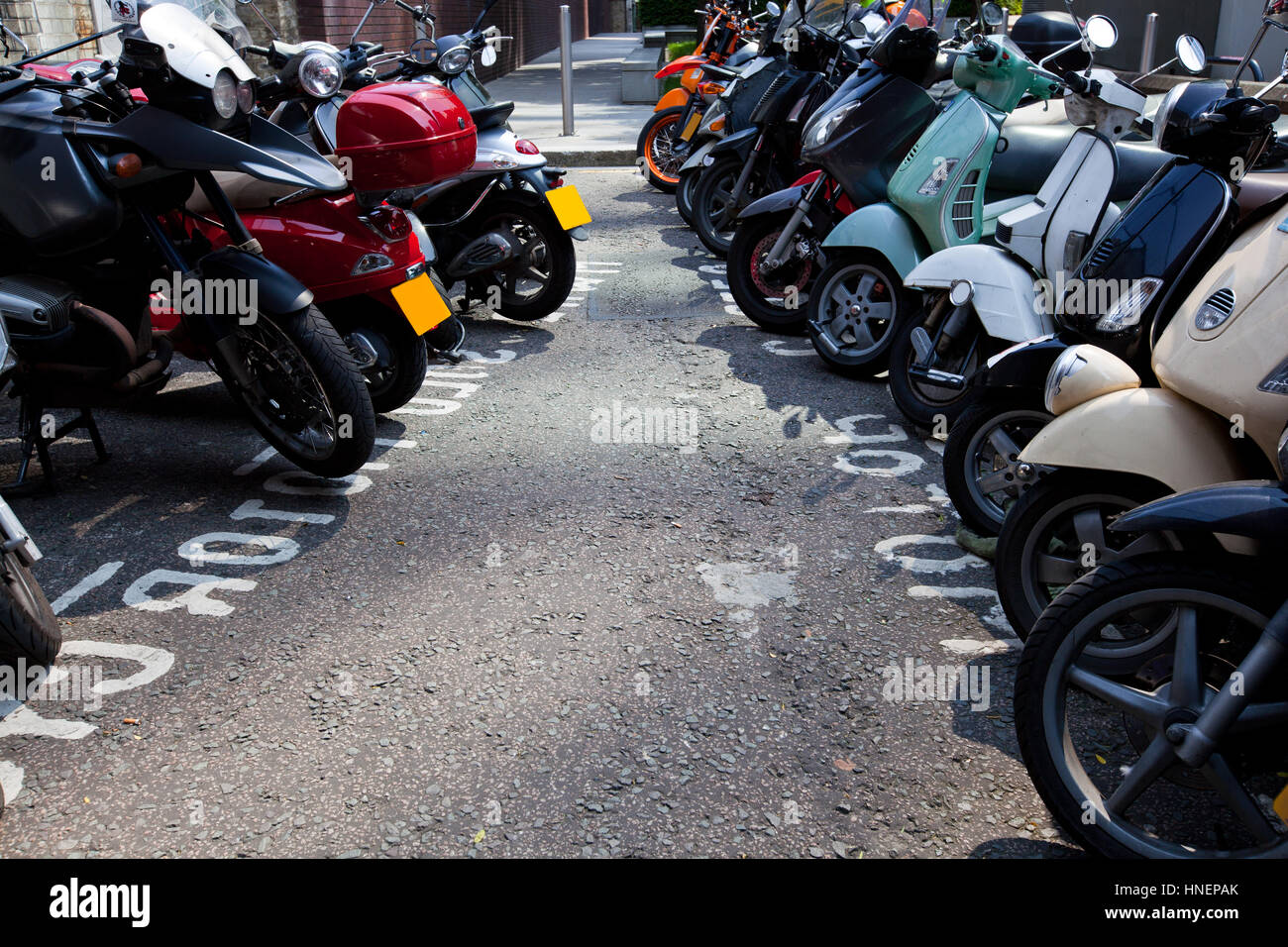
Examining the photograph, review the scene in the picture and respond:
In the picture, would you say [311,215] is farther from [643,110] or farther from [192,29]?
[643,110]

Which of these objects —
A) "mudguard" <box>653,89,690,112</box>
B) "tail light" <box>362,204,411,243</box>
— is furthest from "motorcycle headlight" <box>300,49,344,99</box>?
"mudguard" <box>653,89,690,112</box>

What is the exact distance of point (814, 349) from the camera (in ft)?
19.6

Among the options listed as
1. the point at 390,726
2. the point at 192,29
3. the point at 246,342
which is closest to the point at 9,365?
the point at 246,342

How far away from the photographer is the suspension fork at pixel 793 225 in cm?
579

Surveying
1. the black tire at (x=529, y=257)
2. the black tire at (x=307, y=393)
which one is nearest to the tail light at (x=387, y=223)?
the black tire at (x=307, y=393)

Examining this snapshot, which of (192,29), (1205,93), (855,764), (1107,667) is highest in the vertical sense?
(192,29)

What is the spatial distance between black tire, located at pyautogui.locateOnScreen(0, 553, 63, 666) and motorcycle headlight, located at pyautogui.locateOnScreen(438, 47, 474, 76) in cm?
421

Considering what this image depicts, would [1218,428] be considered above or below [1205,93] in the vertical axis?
below

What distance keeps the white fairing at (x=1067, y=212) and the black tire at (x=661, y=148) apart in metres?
6.14

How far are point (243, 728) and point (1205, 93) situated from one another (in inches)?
127

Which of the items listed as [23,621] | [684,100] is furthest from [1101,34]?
[684,100]

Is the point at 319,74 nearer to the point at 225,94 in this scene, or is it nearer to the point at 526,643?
the point at 225,94
